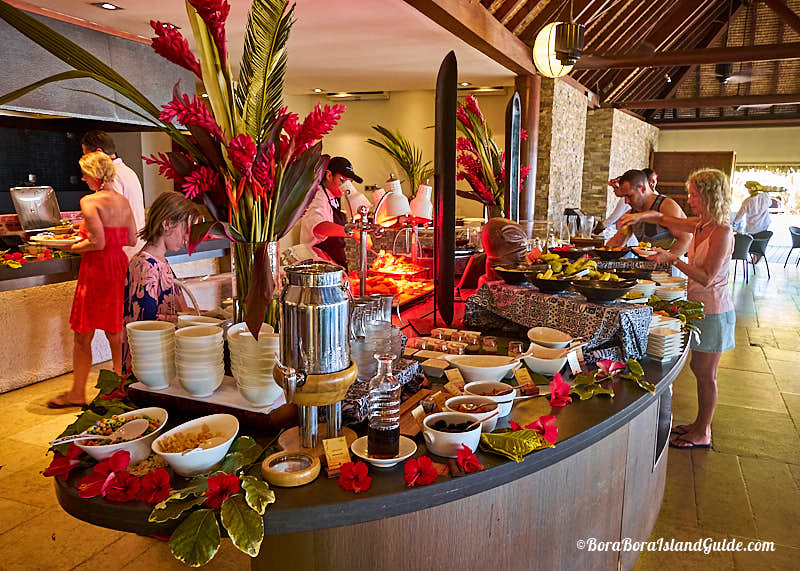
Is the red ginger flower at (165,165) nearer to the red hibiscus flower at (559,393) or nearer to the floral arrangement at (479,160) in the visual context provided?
the red hibiscus flower at (559,393)

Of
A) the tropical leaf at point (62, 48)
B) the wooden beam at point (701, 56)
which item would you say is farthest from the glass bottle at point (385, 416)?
the wooden beam at point (701, 56)

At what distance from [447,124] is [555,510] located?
4.65ft

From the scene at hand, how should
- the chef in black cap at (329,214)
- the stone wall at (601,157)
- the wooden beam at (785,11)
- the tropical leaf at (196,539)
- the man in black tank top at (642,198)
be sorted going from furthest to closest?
1. the stone wall at (601,157)
2. the wooden beam at (785,11)
3. the man in black tank top at (642,198)
4. the chef in black cap at (329,214)
5. the tropical leaf at (196,539)

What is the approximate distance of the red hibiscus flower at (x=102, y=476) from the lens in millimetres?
1313

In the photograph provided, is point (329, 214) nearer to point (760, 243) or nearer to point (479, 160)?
point (479, 160)

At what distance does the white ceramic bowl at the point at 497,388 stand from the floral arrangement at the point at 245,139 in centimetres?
66

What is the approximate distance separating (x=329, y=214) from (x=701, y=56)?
728 centimetres

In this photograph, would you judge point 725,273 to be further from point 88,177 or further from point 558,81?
point 558,81

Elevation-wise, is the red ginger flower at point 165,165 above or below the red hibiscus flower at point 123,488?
above

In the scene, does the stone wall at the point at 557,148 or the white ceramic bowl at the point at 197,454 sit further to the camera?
the stone wall at the point at 557,148

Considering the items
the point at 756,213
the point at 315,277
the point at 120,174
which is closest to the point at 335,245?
the point at 120,174

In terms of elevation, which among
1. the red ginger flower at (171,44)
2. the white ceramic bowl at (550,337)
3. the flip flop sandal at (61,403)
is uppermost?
the red ginger flower at (171,44)

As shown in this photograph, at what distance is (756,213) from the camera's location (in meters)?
11.5

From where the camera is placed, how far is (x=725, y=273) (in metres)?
3.64
